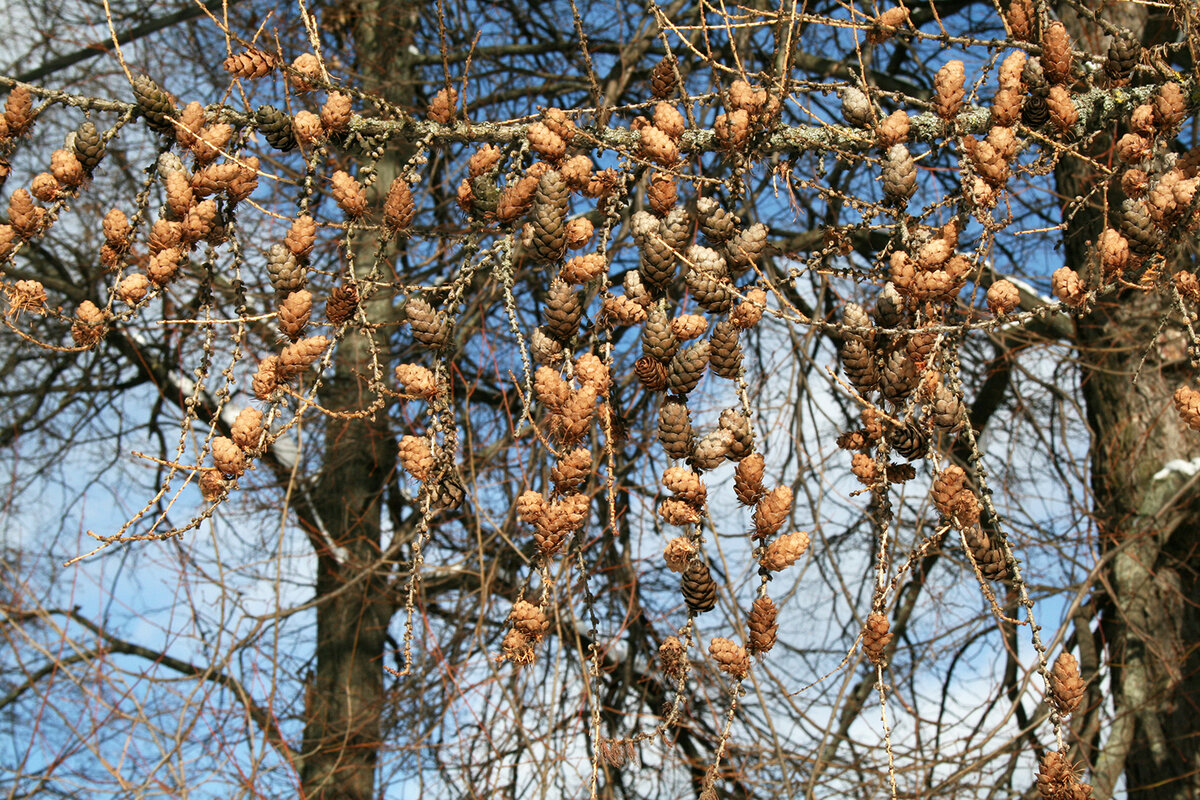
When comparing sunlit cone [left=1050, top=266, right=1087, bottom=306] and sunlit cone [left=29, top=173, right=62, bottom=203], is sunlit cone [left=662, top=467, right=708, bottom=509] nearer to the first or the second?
sunlit cone [left=1050, top=266, right=1087, bottom=306]

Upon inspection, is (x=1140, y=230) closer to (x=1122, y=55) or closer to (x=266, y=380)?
(x=1122, y=55)

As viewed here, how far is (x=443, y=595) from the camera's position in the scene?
17.7ft

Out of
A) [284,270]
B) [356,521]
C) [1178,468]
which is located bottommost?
[284,270]

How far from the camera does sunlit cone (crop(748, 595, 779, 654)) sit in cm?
147

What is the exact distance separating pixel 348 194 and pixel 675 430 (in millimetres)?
665

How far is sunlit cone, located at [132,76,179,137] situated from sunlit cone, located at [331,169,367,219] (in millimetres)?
369

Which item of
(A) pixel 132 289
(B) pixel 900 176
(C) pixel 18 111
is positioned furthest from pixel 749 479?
(C) pixel 18 111

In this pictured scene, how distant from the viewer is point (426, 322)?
5.27ft

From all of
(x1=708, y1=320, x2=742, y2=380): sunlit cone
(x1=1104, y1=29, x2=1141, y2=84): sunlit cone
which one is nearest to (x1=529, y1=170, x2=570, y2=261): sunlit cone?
(x1=708, y1=320, x2=742, y2=380): sunlit cone

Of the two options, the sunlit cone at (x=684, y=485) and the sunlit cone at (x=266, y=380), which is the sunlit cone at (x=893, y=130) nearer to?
the sunlit cone at (x=684, y=485)

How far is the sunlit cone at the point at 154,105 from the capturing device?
1.82m

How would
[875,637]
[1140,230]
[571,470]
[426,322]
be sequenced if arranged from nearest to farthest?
[571,470] → [875,637] → [426,322] → [1140,230]

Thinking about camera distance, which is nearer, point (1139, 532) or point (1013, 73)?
point (1013, 73)

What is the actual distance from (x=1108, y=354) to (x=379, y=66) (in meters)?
3.90
